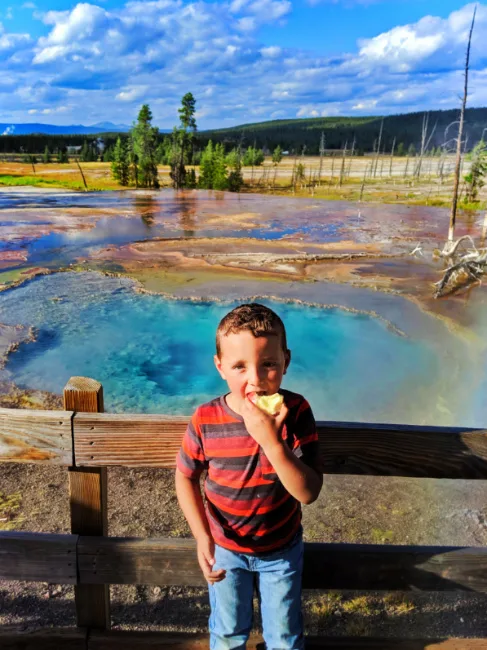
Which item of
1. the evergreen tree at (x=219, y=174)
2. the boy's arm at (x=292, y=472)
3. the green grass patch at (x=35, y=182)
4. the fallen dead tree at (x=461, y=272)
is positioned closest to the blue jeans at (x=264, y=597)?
the boy's arm at (x=292, y=472)

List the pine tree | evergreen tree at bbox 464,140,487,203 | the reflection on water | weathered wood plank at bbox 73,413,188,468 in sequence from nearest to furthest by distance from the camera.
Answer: weathered wood plank at bbox 73,413,188,468, the reflection on water, the pine tree, evergreen tree at bbox 464,140,487,203

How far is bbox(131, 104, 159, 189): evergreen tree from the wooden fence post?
19559 millimetres

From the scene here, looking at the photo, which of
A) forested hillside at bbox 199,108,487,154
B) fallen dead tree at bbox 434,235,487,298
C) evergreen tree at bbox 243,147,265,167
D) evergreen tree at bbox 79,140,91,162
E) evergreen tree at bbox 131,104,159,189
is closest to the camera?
fallen dead tree at bbox 434,235,487,298

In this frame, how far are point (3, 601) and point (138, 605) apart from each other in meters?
0.66

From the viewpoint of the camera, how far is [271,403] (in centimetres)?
117

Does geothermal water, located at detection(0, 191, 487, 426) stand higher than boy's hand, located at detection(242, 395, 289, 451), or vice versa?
boy's hand, located at detection(242, 395, 289, 451)

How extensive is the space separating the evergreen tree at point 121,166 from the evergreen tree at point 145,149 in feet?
1.11

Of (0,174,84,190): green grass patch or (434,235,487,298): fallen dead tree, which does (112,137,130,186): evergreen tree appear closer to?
(0,174,84,190): green grass patch

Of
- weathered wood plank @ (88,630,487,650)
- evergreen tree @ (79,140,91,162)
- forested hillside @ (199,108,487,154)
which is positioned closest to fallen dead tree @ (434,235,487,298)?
weathered wood plank @ (88,630,487,650)

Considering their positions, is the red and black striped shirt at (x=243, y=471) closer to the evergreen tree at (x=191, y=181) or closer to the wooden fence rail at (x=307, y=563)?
the wooden fence rail at (x=307, y=563)

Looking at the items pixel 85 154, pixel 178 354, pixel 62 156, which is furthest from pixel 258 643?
pixel 85 154

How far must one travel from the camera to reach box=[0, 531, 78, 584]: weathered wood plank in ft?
5.11

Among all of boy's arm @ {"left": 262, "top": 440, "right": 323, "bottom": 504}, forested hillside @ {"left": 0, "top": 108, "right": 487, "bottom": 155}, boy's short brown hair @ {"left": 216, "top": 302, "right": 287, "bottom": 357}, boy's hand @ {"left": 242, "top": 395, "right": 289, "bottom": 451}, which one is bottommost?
boy's arm @ {"left": 262, "top": 440, "right": 323, "bottom": 504}

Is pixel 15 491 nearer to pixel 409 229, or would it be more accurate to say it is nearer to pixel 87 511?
pixel 87 511
